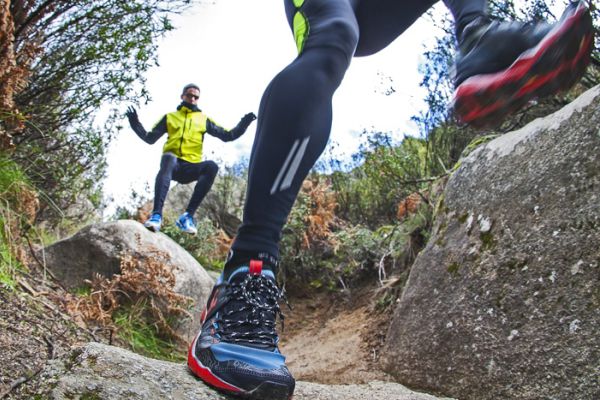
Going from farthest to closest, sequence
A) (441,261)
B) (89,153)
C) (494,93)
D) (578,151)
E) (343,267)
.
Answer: (343,267) → (89,153) → (441,261) → (578,151) → (494,93)

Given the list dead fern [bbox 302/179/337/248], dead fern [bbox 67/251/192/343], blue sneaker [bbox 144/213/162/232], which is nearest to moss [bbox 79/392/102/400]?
dead fern [bbox 67/251/192/343]

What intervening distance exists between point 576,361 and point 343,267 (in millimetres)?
3722

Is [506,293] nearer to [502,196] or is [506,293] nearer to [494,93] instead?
[502,196]

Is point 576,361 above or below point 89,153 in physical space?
below

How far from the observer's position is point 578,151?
1671mm

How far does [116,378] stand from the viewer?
3.37ft

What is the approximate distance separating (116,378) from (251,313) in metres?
0.29

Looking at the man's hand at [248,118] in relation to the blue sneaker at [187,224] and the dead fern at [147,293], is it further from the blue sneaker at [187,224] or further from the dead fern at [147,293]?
the dead fern at [147,293]

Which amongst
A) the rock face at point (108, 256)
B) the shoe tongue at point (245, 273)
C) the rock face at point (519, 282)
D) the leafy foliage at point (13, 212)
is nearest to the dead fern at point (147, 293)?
the rock face at point (108, 256)

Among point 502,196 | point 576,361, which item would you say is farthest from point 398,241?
point 576,361

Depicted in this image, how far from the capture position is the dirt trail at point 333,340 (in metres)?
2.34

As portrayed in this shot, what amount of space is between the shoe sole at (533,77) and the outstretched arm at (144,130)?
387 cm

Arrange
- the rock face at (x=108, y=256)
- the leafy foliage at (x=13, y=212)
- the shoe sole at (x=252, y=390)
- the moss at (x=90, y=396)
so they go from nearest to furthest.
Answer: the moss at (x=90, y=396) → the shoe sole at (x=252, y=390) → the leafy foliage at (x=13, y=212) → the rock face at (x=108, y=256)

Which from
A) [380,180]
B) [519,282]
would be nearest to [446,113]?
[380,180]
